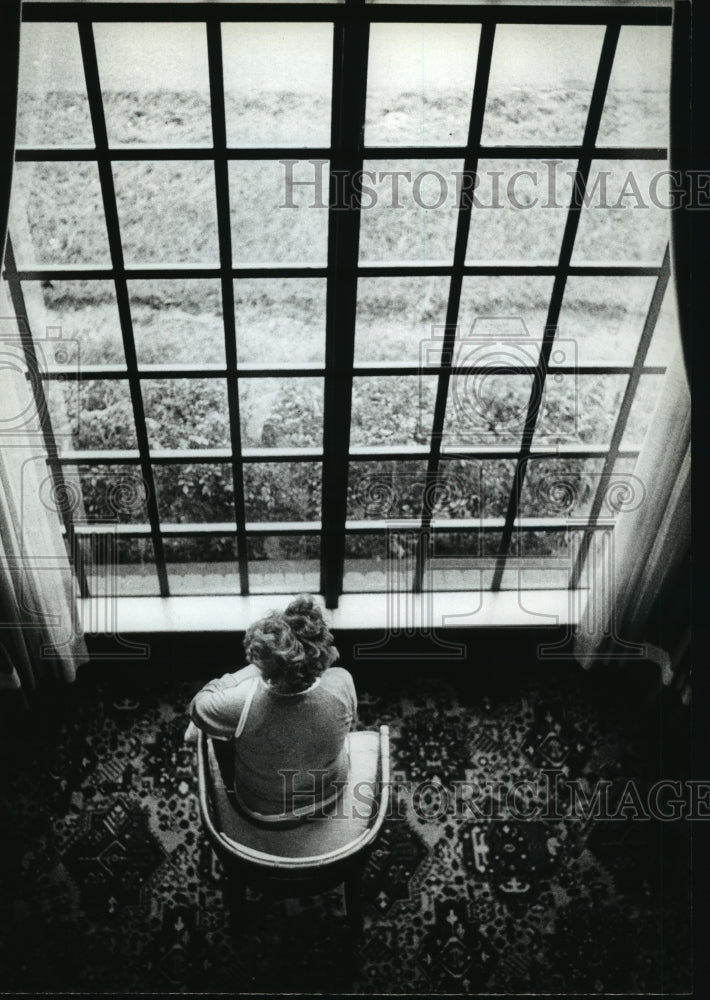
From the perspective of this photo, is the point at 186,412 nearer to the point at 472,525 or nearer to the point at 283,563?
the point at 283,563

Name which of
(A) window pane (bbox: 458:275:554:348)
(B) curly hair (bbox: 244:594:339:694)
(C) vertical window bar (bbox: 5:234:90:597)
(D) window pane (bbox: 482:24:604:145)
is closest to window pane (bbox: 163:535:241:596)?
(C) vertical window bar (bbox: 5:234:90:597)

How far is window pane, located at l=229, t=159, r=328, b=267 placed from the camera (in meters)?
2.49

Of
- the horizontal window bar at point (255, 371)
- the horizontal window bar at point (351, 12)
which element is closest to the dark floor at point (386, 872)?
the horizontal window bar at point (255, 371)

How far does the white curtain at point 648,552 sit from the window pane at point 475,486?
1.30 ft

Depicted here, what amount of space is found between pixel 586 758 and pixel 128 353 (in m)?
2.11

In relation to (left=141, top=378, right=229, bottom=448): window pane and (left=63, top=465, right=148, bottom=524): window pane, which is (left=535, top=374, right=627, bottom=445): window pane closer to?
(left=141, top=378, right=229, bottom=448): window pane

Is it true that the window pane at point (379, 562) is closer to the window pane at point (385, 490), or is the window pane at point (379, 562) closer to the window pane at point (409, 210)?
the window pane at point (385, 490)

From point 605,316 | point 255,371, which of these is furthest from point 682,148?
point 255,371

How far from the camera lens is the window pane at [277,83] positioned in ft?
7.58

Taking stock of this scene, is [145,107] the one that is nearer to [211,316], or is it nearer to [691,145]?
[211,316]

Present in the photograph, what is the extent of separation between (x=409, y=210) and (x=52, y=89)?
3.43ft

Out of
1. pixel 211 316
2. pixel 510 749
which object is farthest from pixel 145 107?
pixel 510 749

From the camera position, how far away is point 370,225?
2572 mm

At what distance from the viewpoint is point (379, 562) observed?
3.25 m
